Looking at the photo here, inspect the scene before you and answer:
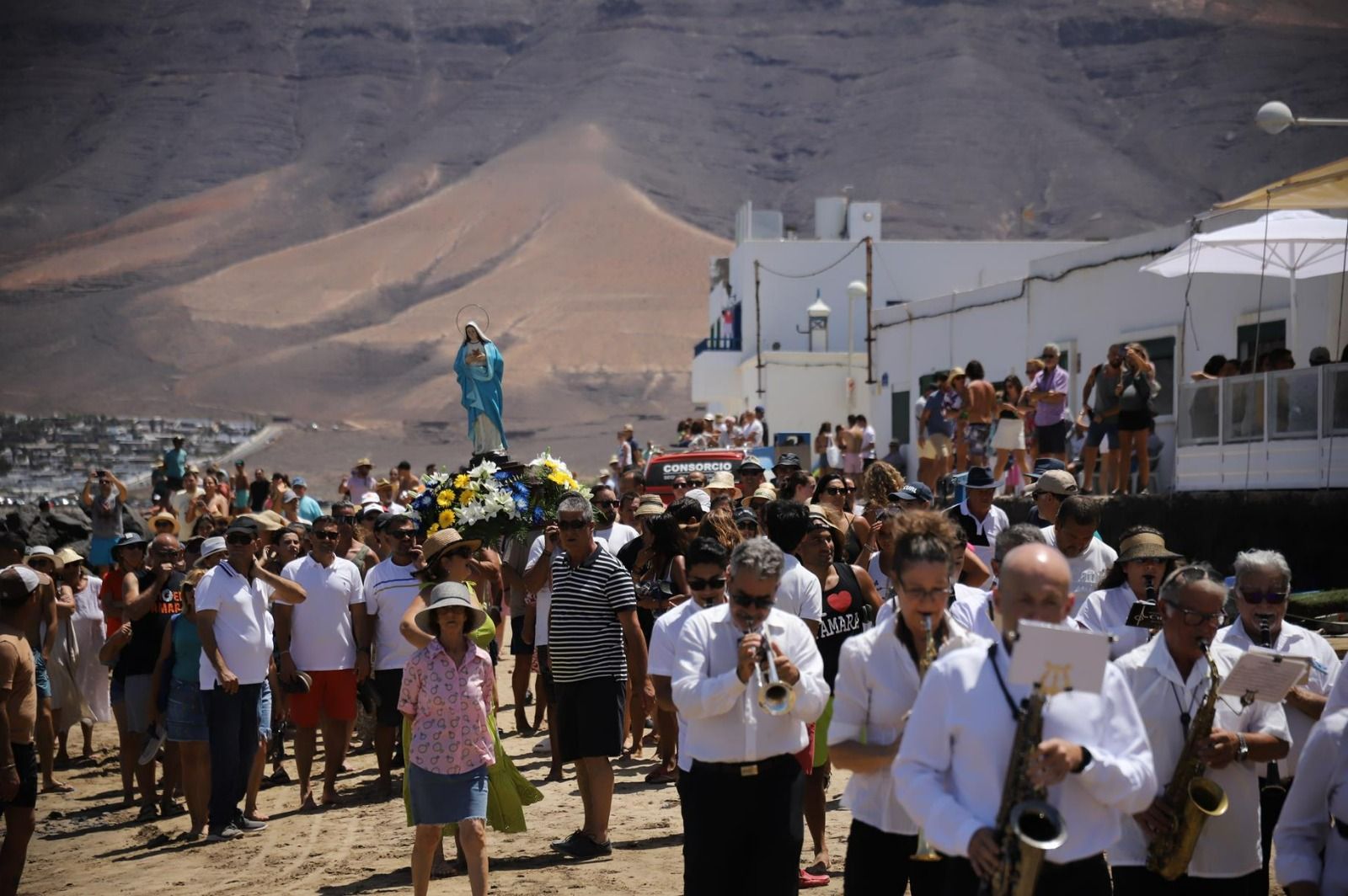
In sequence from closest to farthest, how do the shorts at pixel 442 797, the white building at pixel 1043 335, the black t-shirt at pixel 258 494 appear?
the shorts at pixel 442 797
the white building at pixel 1043 335
the black t-shirt at pixel 258 494

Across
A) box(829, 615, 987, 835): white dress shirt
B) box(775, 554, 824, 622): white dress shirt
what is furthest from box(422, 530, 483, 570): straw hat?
box(829, 615, 987, 835): white dress shirt

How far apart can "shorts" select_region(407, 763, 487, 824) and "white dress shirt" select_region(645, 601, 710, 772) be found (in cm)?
153

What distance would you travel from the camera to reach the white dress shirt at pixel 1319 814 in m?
4.92

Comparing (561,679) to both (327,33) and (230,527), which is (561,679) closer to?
(230,527)

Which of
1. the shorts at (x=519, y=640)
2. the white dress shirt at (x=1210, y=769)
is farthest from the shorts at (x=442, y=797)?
the shorts at (x=519, y=640)

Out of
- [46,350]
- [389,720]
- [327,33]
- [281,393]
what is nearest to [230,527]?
[389,720]

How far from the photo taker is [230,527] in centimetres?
1008

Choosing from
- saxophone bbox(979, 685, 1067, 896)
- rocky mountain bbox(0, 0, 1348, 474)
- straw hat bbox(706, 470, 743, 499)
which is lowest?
saxophone bbox(979, 685, 1067, 896)

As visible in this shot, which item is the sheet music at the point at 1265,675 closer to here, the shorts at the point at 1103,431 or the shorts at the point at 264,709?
the shorts at the point at 264,709

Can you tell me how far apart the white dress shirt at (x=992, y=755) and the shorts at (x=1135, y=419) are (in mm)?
11968

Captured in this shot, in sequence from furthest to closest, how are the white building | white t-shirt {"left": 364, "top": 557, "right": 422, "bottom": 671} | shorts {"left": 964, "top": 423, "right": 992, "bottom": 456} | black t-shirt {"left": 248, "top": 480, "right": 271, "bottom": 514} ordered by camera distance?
black t-shirt {"left": 248, "top": 480, "right": 271, "bottom": 514} → shorts {"left": 964, "top": 423, "right": 992, "bottom": 456} → the white building → white t-shirt {"left": 364, "top": 557, "right": 422, "bottom": 671}

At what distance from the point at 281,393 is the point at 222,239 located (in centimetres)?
3941

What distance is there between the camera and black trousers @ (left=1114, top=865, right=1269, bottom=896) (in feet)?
17.3

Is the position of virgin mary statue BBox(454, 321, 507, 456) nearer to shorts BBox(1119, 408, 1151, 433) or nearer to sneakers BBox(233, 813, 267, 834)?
sneakers BBox(233, 813, 267, 834)
